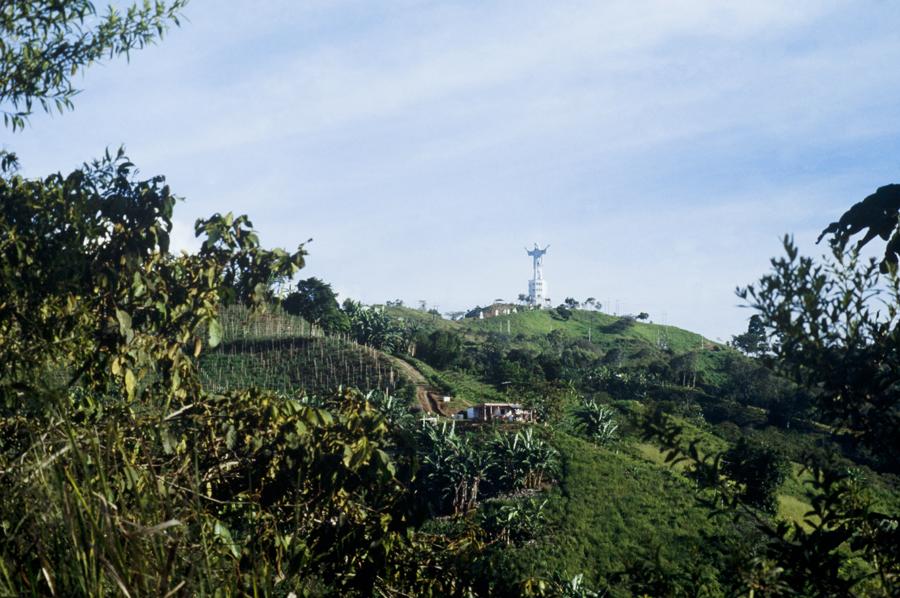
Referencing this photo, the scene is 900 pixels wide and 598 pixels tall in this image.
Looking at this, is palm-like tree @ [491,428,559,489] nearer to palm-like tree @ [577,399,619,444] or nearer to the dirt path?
palm-like tree @ [577,399,619,444]

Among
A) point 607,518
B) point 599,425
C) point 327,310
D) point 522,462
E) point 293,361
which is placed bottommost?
point 607,518

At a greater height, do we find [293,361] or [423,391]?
[293,361]

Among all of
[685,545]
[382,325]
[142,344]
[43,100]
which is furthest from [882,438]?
[382,325]

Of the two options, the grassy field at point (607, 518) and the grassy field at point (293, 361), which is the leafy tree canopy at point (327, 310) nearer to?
the grassy field at point (293, 361)

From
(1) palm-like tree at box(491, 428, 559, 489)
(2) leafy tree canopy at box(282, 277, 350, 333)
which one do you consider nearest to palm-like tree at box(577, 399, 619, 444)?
(1) palm-like tree at box(491, 428, 559, 489)

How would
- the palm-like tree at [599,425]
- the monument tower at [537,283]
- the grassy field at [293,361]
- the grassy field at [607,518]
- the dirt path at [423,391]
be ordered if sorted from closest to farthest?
the grassy field at [607,518]
the palm-like tree at [599,425]
the dirt path at [423,391]
the grassy field at [293,361]
the monument tower at [537,283]

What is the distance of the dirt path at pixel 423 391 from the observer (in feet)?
140

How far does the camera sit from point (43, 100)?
5.95 metres

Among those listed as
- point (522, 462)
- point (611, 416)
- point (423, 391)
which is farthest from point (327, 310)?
point (522, 462)

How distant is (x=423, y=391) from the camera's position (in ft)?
148

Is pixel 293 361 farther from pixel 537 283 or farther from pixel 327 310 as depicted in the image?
pixel 537 283

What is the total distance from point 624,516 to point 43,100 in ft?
89.6

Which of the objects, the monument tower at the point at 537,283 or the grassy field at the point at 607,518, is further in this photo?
the monument tower at the point at 537,283

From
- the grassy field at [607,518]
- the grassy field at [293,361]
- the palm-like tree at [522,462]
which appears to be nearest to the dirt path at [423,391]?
the grassy field at [293,361]
